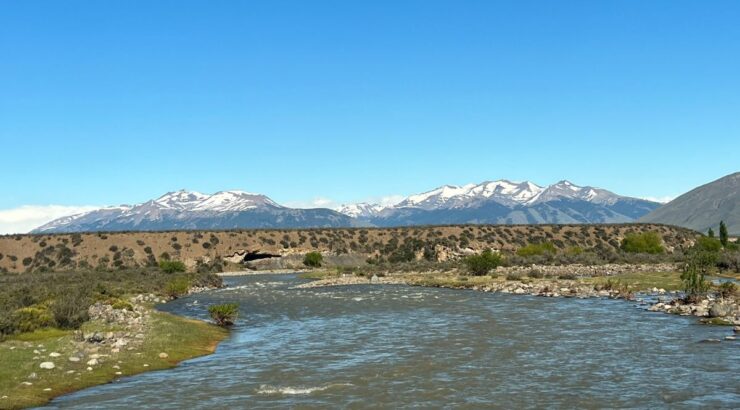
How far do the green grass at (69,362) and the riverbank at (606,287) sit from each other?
28793 mm

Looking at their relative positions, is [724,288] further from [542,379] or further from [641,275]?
[542,379]

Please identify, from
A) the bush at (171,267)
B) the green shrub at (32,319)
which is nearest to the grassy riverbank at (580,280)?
the bush at (171,267)

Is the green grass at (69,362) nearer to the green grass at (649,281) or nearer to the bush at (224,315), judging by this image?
the bush at (224,315)

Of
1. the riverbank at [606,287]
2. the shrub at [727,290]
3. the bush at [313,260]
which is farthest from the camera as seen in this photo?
the bush at [313,260]

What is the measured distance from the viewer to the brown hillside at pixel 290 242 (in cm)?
12794

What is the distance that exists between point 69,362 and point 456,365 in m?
16.1

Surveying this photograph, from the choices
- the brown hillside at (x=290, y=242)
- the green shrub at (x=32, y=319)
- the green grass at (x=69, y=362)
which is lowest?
the green grass at (x=69, y=362)

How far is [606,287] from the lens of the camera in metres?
55.2

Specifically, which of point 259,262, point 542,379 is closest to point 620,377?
point 542,379

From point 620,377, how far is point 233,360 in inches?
652

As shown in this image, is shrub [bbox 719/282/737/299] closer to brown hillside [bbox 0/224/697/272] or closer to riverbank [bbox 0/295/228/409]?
riverbank [bbox 0/295/228/409]

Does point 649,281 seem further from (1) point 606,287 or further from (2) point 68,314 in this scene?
(2) point 68,314

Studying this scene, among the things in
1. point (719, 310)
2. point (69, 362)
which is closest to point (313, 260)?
point (719, 310)

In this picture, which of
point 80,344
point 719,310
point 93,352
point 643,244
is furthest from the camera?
point 643,244
